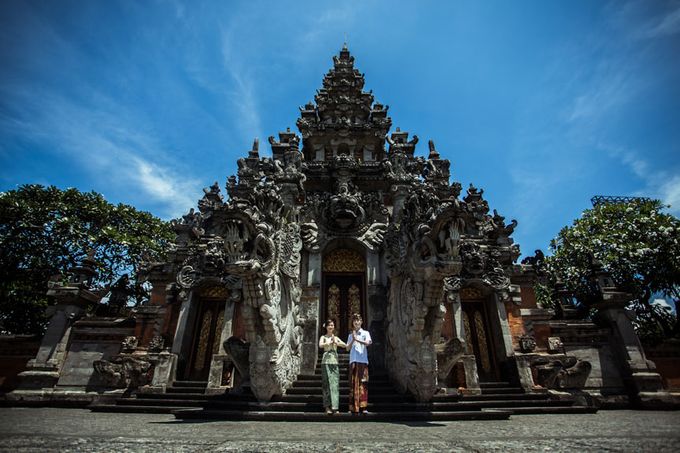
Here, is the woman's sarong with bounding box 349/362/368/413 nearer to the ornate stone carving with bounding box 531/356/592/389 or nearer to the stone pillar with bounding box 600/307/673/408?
the ornate stone carving with bounding box 531/356/592/389

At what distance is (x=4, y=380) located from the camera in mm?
11391

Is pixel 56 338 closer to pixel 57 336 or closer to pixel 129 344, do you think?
pixel 57 336

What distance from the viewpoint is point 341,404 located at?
21.7ft

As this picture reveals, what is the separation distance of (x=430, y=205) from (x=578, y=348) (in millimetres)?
Answer: 9761

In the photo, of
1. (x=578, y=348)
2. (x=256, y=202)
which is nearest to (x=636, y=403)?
(x=578, y=348)

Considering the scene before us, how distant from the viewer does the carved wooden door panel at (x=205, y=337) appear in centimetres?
1094

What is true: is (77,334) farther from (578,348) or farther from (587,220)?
(587,220)

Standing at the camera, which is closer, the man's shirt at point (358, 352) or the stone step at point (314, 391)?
the man's shirt at point (358, 352)

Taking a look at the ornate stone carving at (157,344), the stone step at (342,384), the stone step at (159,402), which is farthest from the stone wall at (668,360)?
the ornate stone carving at (157,344)

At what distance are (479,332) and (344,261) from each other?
19.1 feet

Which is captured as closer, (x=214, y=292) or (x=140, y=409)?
(x=140, y=409)

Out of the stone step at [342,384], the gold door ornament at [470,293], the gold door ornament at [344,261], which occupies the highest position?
the gold door ornament at [344,261]

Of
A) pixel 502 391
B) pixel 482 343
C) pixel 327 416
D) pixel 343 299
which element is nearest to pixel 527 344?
pixel 482 343

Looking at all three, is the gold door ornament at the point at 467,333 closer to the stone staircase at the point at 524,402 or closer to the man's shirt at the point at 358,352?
the stone staircase at the point at 524,402
